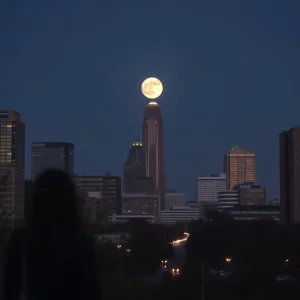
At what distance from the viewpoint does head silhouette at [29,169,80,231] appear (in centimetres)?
319

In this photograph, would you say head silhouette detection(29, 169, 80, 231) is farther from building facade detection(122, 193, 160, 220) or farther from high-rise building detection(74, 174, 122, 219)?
building facade detection(122, 193, 160, 220)

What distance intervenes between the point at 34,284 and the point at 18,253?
157 millimetres

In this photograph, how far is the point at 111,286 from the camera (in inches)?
422

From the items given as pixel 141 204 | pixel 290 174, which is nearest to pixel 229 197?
pixel 141 204

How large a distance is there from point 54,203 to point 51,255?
23cm

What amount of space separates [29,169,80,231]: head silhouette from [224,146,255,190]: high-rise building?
16639 cm

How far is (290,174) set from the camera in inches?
2395

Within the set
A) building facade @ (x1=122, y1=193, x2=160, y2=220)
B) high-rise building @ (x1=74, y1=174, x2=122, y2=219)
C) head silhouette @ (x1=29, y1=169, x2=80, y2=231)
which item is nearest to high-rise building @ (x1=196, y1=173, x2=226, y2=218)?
building facade @ (x1=122, y1=193, x2=160, y2=220)

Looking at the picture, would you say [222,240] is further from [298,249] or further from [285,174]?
[285,174]

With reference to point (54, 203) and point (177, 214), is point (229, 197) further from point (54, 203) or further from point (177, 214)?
point (54, 203)

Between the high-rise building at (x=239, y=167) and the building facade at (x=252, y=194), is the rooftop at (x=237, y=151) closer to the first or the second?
the high-rise building at (x=239, y=167)

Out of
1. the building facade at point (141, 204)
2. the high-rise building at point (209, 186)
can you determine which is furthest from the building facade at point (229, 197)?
the high-rise building at point (209, 186)

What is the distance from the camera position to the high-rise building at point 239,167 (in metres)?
170

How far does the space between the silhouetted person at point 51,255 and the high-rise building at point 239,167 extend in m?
166
